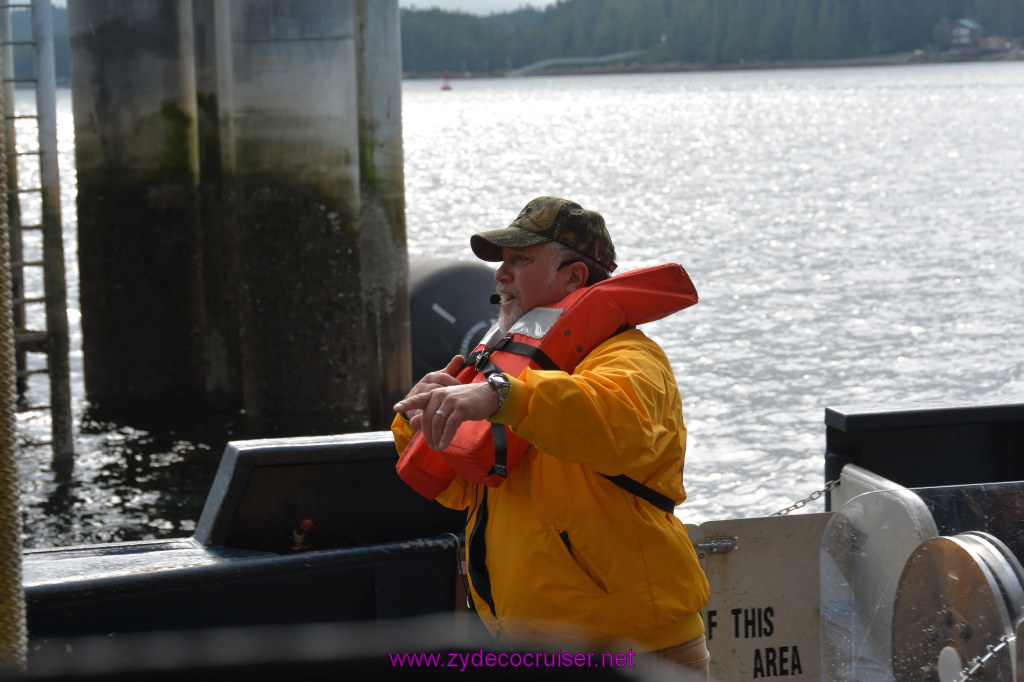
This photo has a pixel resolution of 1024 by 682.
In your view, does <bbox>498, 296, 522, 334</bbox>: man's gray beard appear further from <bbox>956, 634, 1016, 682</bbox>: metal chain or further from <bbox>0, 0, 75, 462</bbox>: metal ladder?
<bbox>0, 0, 75, 462</bbox>: metal ladder

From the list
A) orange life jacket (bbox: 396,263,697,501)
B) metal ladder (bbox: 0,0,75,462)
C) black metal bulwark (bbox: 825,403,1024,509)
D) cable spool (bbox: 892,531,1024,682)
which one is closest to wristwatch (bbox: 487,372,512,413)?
orange life jacket (bbox: 396,263,697,501)


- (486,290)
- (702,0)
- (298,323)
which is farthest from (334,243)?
(702,0)

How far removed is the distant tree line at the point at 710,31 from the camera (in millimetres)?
165250

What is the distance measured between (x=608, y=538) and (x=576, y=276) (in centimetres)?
71

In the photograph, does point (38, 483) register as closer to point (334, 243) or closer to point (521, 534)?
point (334, 243)

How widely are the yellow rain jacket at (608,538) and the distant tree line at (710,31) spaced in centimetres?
17357

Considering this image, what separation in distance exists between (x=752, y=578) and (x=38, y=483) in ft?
25.4

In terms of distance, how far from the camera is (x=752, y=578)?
174 inches

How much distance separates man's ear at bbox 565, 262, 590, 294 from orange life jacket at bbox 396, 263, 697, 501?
7 cm

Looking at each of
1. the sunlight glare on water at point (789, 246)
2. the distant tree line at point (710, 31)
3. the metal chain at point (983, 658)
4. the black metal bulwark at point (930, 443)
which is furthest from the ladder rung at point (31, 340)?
the distant tree line at point (710, 31)

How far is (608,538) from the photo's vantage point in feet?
8.57

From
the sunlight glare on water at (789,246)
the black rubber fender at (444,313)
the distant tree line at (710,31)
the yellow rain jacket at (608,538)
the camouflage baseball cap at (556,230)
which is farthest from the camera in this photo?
the distant tree line at (710,31)

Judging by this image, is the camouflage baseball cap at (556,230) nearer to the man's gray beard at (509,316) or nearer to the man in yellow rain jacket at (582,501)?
the man in yellow rain jacket at (582,501)

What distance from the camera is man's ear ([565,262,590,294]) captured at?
2969 millimetres
